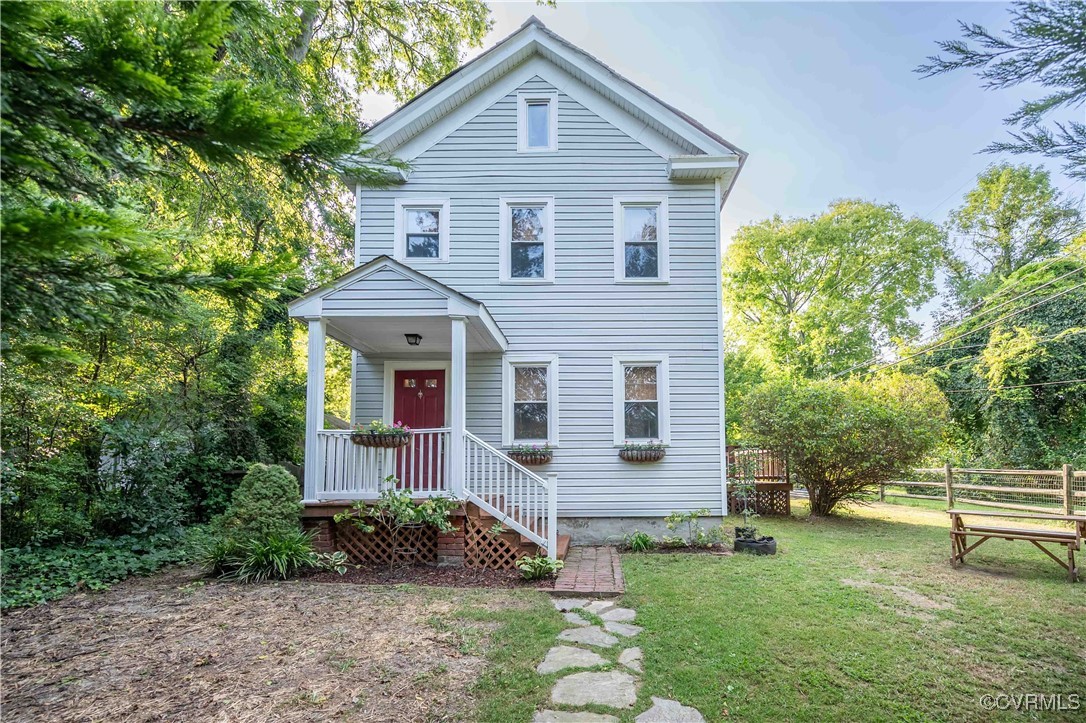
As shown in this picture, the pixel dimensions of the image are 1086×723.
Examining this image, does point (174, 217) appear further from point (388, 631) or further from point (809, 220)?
point (809, 220)

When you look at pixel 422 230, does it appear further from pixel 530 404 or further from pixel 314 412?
pixel 314 412

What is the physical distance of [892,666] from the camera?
346 cm

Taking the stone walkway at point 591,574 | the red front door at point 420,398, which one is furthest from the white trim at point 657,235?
the stone walkway at point 591,574

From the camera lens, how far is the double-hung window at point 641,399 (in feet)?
26.7

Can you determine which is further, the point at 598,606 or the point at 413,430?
the point at 413,430

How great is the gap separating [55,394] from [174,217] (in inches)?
181

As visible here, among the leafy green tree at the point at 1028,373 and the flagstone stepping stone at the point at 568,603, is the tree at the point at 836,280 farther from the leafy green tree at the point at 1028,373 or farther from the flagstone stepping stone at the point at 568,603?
the flagstone stepping stone at the point at 568,603

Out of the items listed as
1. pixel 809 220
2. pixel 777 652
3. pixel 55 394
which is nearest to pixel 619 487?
pixel 777 652

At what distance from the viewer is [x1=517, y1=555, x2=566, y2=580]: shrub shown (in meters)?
5.78

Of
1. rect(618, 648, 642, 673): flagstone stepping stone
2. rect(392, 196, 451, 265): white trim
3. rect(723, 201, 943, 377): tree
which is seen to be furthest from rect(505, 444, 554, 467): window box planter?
rect(723, 201, 943, 377): tree

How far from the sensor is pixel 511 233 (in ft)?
28.1

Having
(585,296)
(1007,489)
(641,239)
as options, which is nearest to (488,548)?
(585,296)
